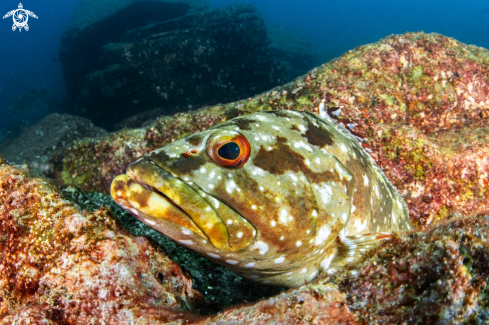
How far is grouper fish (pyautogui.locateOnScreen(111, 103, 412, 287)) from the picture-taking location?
1.83 m

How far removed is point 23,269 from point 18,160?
9456mm

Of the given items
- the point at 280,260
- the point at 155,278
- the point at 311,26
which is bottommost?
the point at 155,278

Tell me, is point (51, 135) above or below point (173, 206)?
above

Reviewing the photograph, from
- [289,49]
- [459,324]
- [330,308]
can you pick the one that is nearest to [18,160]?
[330,308]

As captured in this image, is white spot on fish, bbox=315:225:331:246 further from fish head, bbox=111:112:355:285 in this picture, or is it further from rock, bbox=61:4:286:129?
rock, bbox=61:4:286:129

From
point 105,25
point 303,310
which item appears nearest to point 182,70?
point 105,25

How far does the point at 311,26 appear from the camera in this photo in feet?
265

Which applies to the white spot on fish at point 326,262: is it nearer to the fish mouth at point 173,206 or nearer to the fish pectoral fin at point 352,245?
the fish pectoral fin at point 352,245

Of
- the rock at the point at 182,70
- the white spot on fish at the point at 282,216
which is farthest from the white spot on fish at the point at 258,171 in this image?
the rock at the point at 182,70

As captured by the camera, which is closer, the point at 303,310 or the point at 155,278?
the point at 303,310

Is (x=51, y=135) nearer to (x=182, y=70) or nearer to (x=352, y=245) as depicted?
(x=182, y=70)

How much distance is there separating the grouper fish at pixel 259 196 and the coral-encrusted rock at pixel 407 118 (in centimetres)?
202

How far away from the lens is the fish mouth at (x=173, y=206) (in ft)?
5.92

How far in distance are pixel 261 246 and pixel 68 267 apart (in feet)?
4.51
